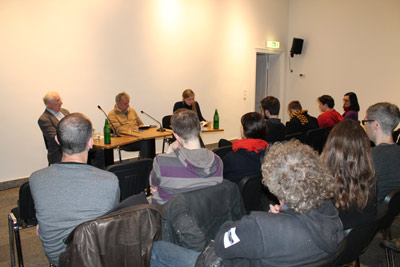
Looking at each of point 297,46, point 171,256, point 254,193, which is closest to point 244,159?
point 254,193

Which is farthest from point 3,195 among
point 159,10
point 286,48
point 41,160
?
point 286,48

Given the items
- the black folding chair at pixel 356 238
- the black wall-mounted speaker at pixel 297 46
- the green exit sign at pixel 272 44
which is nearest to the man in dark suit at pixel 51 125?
the black folding chair at pixel 356 238

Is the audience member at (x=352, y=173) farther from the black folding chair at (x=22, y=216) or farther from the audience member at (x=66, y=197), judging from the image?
the black folding chair at (x=22, y=216)

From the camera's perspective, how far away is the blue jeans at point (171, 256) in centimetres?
139

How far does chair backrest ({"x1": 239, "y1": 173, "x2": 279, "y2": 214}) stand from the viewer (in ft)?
7.54

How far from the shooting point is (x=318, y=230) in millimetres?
1169

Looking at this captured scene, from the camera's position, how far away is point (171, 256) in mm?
1455

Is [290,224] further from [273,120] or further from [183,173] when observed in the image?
[273,120]

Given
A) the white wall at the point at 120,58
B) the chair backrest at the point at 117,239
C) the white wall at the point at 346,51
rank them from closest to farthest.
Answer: the chair backrest at the point at 117,239 → the white wall at the point at 120,58 → the white wall at the point at 346,51

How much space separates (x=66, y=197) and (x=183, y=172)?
68 centimetres

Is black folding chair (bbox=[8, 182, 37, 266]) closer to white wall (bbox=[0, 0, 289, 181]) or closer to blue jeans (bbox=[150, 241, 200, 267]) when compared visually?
blue jeans (bbox=[150, 241, 200, 267])

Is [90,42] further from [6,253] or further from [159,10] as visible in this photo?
[6,253]

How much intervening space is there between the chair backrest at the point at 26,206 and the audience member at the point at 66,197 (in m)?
0.54

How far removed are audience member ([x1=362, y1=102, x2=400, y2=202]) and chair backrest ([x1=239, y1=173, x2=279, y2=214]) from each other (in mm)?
760
